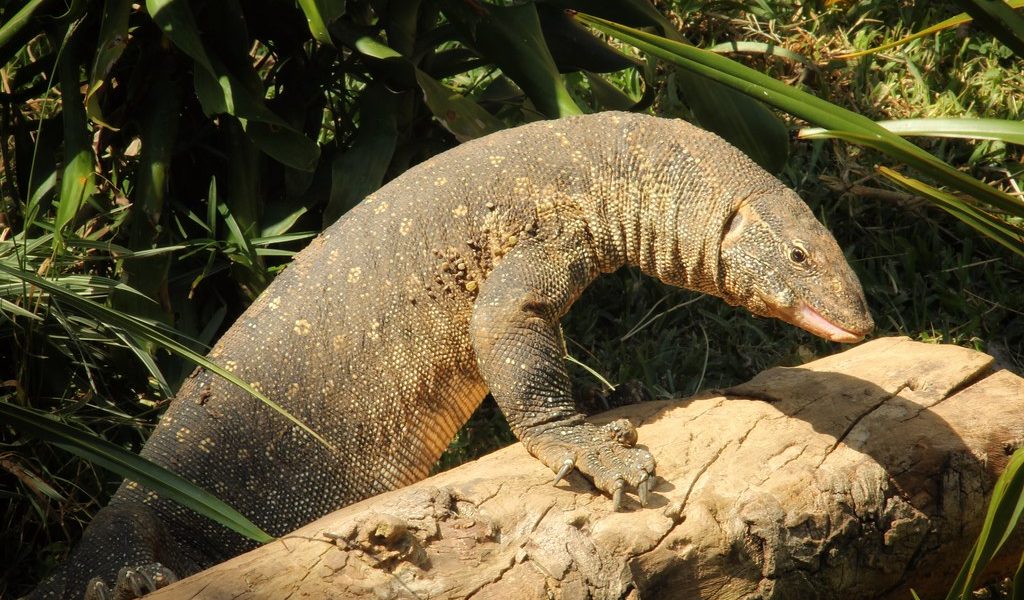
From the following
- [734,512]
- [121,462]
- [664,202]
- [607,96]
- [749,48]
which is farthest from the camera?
[749,48]

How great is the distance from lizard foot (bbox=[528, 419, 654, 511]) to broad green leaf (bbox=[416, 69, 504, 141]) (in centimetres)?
187

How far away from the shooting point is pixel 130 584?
3.47 metres

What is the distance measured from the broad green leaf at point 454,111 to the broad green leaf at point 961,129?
8.38 ft

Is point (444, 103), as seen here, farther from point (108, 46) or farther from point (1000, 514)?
point (1000, 514)

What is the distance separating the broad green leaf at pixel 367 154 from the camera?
5359mm

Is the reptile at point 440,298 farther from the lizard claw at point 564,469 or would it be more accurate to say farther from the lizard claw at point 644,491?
the lizard claw at point 644,491

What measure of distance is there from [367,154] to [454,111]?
1.73 feet

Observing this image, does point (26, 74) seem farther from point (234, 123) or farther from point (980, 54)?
point (980, 54)

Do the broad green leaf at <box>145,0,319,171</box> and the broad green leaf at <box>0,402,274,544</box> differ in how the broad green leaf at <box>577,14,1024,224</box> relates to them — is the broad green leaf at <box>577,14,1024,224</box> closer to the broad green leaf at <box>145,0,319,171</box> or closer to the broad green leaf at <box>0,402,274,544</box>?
the broad green leaf at <box>0,402,274,544</box>

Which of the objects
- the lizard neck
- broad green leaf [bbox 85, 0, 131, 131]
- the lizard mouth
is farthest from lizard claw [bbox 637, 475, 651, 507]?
broad green leaf [bbox 85, 0, 131, 131]

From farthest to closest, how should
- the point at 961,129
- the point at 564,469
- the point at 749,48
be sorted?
the point at 749,48, the point at 564,469, the point at 961,129

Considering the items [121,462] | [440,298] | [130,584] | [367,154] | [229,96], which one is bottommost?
[130,584]

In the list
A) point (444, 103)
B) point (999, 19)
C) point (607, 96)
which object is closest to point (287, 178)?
point (444, 103)

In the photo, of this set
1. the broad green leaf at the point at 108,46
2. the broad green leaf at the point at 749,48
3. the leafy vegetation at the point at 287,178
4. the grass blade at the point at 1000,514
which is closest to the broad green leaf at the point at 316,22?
the leafy vegetation at the point at 287,178
